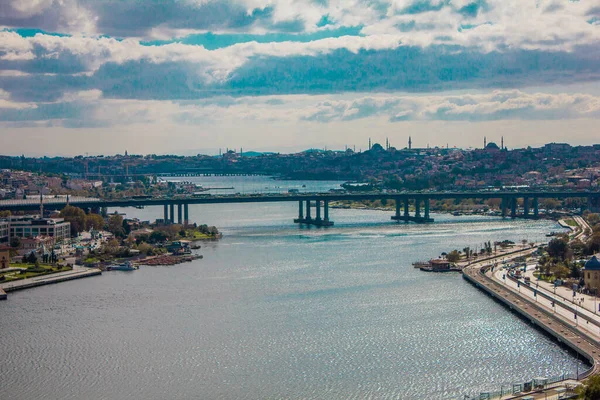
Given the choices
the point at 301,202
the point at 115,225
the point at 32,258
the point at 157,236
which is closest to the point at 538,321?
the point at 32,258

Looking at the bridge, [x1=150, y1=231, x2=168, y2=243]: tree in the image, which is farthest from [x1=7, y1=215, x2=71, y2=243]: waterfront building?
the bridge

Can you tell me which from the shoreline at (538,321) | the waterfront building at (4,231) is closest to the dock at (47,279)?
the waterfront building at (4,231)

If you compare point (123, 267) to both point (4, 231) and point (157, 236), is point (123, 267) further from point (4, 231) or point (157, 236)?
point (4, 231)

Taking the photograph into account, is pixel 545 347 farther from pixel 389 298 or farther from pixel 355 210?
pixel 355 210

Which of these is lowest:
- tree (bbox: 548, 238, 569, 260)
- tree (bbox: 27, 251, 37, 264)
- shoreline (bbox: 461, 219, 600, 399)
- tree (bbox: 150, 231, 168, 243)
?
shoreline (bbox: 461, 219, 600, 399)

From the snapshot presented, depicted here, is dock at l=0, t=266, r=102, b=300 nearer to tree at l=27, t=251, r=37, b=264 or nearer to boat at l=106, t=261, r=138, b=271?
boat at l=106, t=261, r=138, b=271

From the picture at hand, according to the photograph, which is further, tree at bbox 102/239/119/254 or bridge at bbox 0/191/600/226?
bridge at bbox 0/191/600/226

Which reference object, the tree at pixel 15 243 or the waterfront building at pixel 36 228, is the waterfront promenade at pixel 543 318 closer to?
→ the tree at pixel 15 243

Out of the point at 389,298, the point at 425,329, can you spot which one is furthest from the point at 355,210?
the point at 425,329
